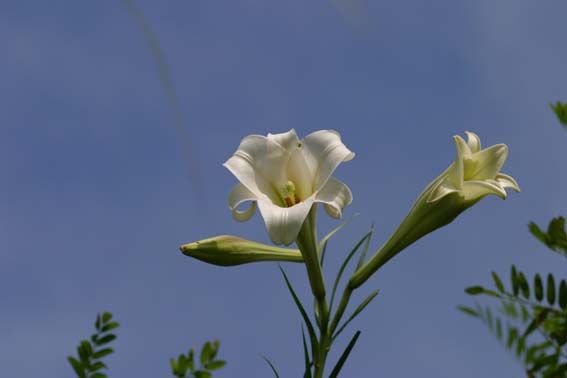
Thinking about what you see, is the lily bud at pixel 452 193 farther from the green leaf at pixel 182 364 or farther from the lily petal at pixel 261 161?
the green leaf at pixel 182 364

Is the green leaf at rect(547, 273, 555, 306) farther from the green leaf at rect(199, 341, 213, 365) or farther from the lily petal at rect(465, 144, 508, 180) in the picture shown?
the lily petal at rect(465, 144, 508, 180)

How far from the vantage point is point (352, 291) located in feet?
10.6

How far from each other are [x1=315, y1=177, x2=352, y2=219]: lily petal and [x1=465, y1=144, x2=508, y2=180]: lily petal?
26.1 inches

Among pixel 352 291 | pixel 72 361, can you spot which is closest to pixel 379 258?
pixel 352 291

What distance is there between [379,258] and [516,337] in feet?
5.99

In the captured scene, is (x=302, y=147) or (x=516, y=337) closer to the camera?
(x=516, y=337)

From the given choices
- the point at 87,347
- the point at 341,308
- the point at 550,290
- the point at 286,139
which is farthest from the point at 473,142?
the point at 87,347

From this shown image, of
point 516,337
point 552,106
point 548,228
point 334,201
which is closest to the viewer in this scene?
point 516,337

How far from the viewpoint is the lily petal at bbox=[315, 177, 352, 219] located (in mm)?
2910

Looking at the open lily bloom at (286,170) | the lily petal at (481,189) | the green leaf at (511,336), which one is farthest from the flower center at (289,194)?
the green leaf at (511,336)

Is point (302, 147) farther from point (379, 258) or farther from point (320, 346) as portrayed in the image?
point (320, 346)

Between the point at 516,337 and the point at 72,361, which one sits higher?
the point at 72,361

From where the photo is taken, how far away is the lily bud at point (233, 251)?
316cm

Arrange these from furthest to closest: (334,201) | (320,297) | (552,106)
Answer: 1. (320,297)
2. (334,201)
3. (552,106)
